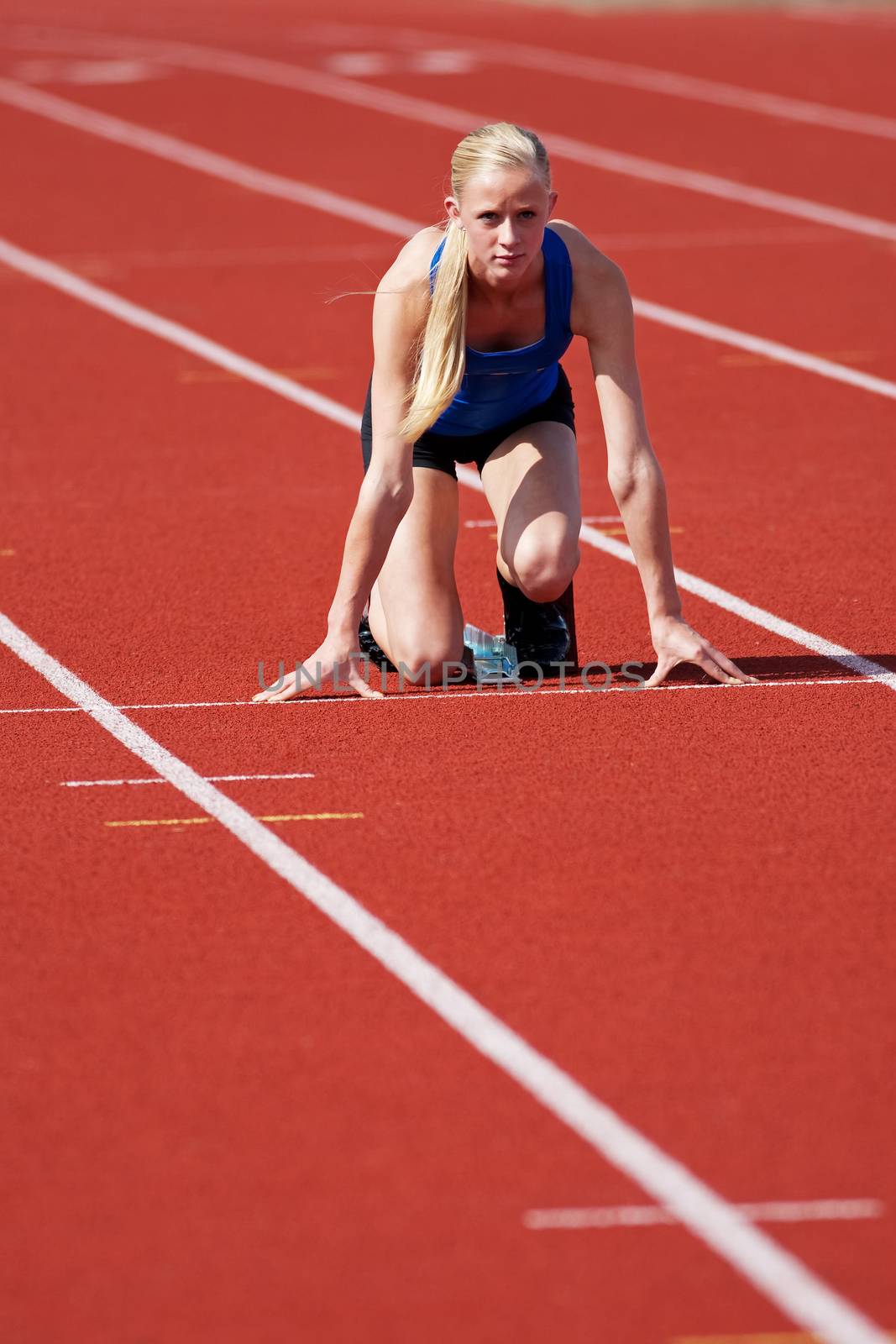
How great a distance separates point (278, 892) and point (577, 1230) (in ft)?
4.75

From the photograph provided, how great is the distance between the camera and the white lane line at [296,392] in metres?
6.44

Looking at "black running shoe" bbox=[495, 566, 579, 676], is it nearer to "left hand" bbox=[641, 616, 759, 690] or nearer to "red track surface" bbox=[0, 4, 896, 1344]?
"red track surface" bbox=[0, 4, 896, 1344]

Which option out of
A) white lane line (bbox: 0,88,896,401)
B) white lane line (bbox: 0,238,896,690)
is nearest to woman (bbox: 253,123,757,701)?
white lane line (bbox: 0,238,896,690)

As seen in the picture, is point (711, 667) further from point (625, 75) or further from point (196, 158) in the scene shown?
point (625, 75)

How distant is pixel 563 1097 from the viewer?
369cm

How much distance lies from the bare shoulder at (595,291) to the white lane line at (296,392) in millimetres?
1102

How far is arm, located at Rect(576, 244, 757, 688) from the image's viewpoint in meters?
5.88

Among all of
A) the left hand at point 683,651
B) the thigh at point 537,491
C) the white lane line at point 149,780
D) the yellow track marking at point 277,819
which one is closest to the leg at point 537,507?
the thigh at point 537,491

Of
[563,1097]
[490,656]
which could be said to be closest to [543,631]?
[490,656]

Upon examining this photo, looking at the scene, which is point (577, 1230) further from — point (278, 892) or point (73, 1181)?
point (278, 892)

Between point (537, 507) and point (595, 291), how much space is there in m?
0.63

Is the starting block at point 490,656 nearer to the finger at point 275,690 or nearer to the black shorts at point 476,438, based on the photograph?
the black shorts at point 476,438

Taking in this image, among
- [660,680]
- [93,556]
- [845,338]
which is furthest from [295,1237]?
[845,338]

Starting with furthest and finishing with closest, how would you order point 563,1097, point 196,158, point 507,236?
point 196,158 < point 507,236 < point 563,1097
